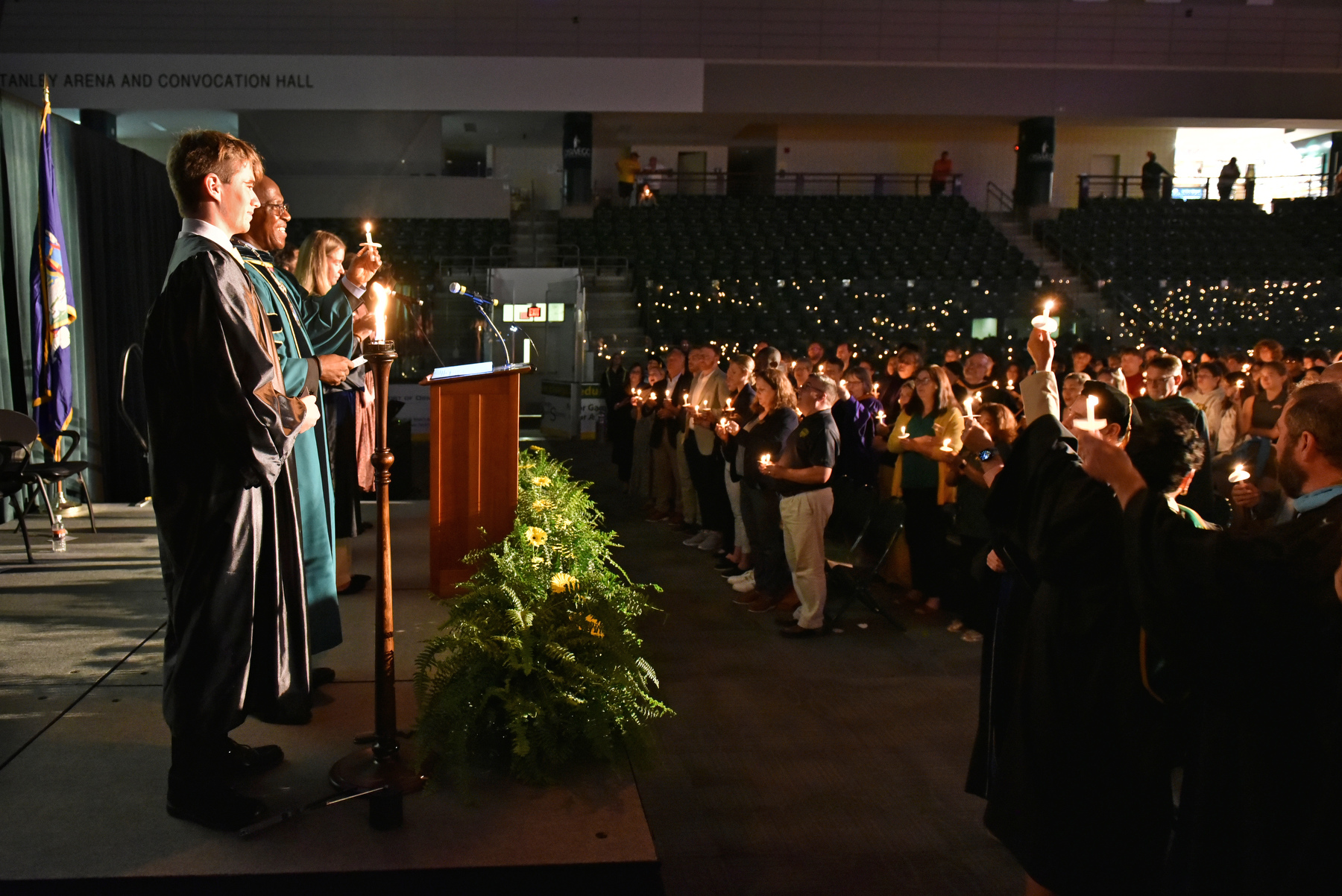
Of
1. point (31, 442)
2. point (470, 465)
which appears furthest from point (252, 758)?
point (31, 442)

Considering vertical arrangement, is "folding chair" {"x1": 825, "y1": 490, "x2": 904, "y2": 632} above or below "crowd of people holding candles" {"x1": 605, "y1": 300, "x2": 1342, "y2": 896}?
below

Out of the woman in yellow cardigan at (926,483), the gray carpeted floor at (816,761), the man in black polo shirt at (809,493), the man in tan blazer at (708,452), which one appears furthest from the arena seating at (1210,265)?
the gray carpeted floor at (816,761)

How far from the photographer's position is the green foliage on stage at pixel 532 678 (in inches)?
118

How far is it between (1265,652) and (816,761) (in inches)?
84.9

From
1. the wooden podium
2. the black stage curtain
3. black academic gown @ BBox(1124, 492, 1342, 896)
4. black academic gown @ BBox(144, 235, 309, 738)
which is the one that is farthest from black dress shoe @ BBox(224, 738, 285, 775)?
the black stage curtain

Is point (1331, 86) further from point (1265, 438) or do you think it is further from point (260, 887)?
point (260, 887)

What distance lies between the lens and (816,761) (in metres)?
3.74

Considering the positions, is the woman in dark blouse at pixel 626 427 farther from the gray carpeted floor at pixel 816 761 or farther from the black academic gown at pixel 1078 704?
the black academic gown at pixel 1078 704

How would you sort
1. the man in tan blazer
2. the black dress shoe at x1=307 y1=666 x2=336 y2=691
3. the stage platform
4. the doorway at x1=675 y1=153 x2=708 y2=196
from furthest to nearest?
1. the doorway at x1=675 y1=153 x2=708 y2=196
2. the man in tan blazer
3. the black dress shoe at x1=307 y1=666 x2=336 y2=691
4. the stage platform

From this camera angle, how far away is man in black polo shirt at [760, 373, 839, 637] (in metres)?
5.41

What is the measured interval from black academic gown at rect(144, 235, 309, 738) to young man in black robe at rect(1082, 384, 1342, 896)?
82.0 inches

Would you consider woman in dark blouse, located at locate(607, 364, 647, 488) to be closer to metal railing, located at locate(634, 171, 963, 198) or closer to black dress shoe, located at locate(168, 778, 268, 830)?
black dress shoe, located at locate(168, 778, 268, 830)

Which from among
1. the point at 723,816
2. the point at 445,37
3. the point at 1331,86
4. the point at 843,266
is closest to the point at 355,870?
the point at 723,816

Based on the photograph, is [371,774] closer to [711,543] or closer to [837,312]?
[711,543]
